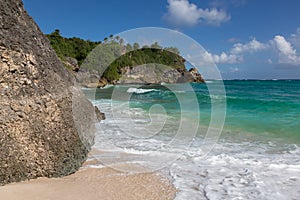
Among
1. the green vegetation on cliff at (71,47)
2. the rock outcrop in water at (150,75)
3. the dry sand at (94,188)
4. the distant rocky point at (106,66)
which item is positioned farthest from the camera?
the rock outcrop in water at (150,75)

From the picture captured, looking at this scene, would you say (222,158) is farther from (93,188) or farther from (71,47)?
(71,47)

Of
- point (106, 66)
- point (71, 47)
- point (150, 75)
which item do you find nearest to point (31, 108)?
point (106, 66)

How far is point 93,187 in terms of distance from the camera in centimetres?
373

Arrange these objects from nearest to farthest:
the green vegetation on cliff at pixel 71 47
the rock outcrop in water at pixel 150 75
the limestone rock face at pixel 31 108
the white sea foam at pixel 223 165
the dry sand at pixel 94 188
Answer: the dry sand at pixel 94 188 → the limestone rock face at pixel 31 108 → the white sea foam at pixel 223 165 → the green vegetation on cliff at pixel 71 47 → the rock outcrop in water at pixel 150 75

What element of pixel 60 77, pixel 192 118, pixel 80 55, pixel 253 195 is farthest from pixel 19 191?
pixel 80 55

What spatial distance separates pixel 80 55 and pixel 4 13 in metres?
70.1

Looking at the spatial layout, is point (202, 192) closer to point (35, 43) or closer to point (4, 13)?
point (35, 43)

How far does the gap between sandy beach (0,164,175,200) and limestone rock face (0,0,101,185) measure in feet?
0.68

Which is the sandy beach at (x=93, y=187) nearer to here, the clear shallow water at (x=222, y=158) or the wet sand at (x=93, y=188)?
the wet sand at (x=93, y=188)

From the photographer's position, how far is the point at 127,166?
4941mm

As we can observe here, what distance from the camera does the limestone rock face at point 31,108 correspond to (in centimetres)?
346

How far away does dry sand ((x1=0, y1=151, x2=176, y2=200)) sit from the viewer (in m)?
3.29

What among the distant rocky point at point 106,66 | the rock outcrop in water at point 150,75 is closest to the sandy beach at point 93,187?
the distant rocky point at point 106,66

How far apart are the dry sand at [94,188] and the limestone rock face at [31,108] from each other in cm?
20
